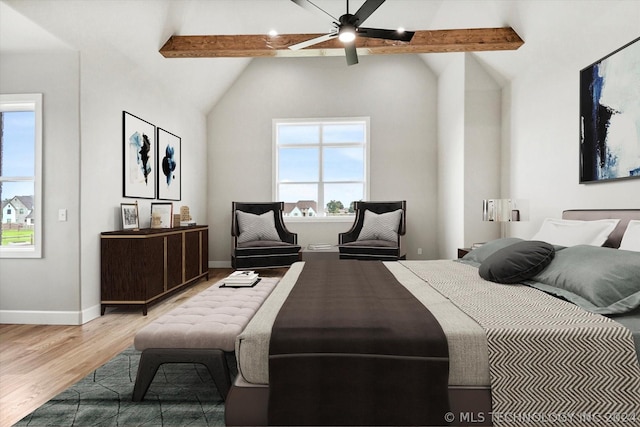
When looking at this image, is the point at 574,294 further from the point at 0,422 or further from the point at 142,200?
the point at 142,200

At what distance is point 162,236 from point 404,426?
10.4 feet

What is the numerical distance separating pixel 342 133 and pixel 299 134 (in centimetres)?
73

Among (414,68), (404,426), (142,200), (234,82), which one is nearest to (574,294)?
(404,426)

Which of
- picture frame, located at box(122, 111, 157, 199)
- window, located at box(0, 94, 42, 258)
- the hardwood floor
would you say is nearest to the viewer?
the hardwood floor

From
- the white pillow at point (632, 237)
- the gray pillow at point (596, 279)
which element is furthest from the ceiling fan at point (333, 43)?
the gray pillow at point (596, 279)

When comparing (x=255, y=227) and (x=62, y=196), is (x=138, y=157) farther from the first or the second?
(x=255, y=227)

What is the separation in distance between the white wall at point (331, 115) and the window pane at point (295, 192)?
268 millimetres

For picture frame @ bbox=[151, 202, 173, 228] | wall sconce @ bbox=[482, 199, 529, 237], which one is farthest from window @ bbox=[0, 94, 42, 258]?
wall sconce @ bbox=[482, 199, 529, 237]

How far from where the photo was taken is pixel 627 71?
106 inches

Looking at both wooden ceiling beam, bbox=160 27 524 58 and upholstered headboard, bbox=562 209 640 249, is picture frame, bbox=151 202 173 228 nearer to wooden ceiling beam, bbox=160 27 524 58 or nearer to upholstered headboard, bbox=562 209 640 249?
wooden ceiling beam, bbox=160 27 524 58

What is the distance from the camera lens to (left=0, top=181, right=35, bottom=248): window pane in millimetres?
3541

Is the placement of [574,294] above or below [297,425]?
above

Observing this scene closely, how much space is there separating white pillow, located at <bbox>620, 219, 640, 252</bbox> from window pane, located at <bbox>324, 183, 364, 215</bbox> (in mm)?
4296

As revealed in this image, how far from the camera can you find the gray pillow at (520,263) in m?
2.16
